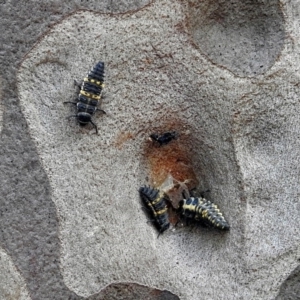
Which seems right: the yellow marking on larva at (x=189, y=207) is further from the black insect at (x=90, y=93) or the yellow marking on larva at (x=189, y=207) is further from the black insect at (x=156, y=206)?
the black insect at (x=90, y=93)

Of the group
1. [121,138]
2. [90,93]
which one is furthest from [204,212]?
[90,93]

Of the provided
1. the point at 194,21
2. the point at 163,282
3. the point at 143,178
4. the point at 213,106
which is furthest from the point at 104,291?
the point at 194,21

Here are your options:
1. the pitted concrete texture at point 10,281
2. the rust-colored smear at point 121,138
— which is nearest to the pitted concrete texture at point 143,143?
the rust-colored smear at point 121,138

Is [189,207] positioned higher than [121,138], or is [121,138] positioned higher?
[121,138]

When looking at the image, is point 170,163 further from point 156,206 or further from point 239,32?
point 239,32

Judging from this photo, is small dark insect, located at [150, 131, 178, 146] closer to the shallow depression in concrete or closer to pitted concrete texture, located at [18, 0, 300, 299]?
pitted concrete texture, located at [18, 0, 300, 299]

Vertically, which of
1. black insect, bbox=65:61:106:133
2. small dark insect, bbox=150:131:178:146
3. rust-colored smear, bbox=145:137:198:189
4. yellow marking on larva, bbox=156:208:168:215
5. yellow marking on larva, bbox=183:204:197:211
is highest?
black insect, bbox=65:61:106:133

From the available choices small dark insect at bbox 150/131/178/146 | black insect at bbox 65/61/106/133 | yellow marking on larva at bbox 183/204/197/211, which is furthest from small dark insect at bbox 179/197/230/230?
black insect at bbox 65/61/106/133
